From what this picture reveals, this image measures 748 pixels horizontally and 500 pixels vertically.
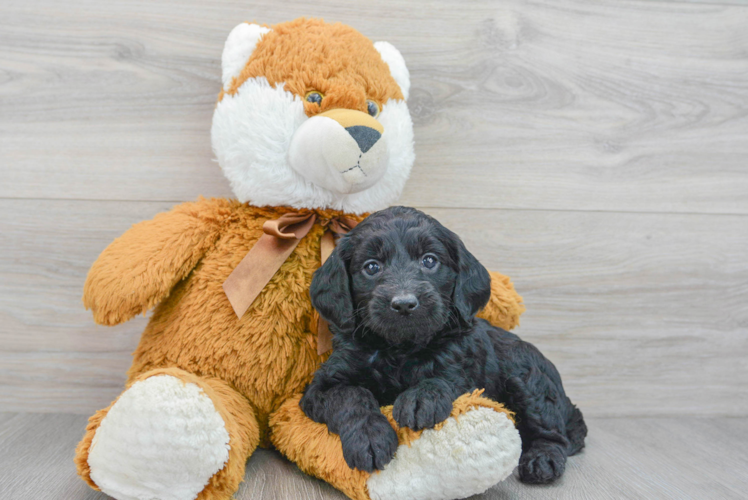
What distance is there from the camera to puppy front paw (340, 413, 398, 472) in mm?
906

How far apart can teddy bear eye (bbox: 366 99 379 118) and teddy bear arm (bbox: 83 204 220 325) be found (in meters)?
0.42

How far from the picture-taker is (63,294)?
1.50 metres

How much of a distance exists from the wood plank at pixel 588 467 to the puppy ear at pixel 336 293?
324 mm

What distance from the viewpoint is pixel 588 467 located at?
1.22m

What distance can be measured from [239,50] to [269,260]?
1.55 feet

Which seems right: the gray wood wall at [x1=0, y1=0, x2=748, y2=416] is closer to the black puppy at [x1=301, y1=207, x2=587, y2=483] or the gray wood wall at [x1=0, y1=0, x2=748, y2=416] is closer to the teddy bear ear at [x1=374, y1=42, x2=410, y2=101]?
the teddy bear ear at [x1=374, y1=42, x2=410, y2=101]

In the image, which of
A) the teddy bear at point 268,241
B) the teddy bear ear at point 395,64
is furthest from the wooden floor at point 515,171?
A: the teddy bear at point 268,241

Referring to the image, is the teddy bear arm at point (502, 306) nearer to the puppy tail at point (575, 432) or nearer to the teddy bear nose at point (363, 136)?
the puppy tail at point (575, 432)

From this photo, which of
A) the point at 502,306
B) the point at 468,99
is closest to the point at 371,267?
the point at 502,306

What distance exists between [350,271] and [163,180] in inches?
29.3

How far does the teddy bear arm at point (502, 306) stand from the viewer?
1.29 metres

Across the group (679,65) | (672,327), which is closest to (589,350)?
(672,327)

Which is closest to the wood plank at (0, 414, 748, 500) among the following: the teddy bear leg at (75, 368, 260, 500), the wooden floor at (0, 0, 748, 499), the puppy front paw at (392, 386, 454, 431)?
the wooden floor at (0, 0, 748, 499)

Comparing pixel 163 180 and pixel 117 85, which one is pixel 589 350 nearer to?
pixel 163 180
